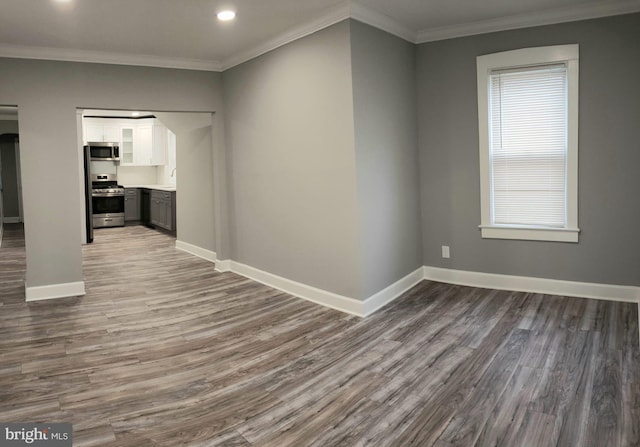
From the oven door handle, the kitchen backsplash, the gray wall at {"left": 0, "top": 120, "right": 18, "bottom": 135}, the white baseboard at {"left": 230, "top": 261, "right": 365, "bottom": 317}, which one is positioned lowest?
the white baseboard at {"left": 230, "top": 261, "right": 365, "bottom": 317}

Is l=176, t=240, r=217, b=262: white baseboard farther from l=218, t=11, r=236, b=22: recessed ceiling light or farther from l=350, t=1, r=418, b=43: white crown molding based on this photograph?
l=350, t=1, r=418, b=43: white crown molding

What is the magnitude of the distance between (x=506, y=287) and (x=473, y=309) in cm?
72

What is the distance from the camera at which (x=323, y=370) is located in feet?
9.67

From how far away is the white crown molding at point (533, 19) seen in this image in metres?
3.80

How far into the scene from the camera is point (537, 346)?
3193 millimetres

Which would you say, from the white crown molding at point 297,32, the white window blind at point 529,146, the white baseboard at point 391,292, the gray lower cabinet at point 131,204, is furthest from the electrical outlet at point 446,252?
the gray lower cabinet at point 131,204

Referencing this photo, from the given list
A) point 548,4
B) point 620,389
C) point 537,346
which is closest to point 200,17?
point 548,4

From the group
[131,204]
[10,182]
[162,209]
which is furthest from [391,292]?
[10,182]

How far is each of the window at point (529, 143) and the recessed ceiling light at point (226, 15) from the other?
2326 millimetres

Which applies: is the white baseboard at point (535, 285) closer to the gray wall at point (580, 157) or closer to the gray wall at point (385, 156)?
the gray wall at point (580, 157)

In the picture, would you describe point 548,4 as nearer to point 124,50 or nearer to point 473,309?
point 473,309

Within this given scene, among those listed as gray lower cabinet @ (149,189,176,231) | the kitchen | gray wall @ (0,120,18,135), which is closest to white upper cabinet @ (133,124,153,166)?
the kitchen

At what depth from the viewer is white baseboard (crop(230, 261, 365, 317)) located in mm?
3980

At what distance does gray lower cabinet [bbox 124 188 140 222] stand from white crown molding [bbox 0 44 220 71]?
18.3 ft
